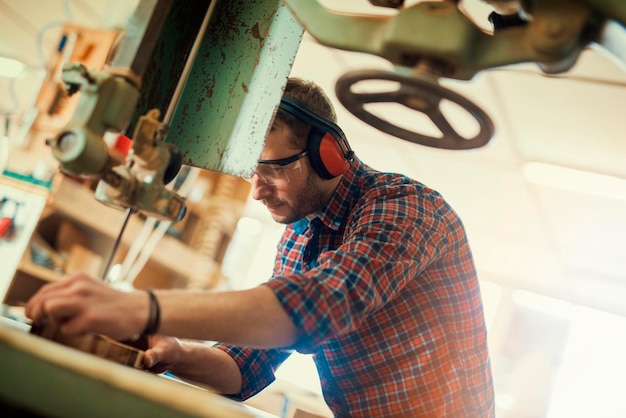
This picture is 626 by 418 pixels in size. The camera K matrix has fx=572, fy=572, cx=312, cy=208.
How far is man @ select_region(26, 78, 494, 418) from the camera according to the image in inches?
29.9

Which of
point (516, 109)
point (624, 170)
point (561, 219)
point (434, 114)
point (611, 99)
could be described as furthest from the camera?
point (561, 219)

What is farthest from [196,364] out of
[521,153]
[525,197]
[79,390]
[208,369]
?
[525,197]

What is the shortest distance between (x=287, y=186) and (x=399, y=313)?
0.42 m

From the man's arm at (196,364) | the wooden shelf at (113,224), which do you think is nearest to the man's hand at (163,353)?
the man's arm at (196,364)

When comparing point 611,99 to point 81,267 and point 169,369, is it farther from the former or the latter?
point 81,267

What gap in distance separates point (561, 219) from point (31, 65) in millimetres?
3849

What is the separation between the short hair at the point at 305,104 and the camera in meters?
1.32

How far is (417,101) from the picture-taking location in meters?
0.65

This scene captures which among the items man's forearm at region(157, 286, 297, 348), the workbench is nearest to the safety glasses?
man's forearm at region(157, 286, 297, 348)

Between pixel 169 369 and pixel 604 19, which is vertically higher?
pixel 604 19

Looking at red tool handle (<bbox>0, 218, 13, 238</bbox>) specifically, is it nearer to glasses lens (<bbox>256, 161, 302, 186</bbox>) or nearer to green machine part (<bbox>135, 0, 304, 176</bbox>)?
glasses lens (<bbox>256, 161, 302, 186</bbox>)

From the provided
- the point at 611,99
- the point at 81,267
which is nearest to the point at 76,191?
the point at 81,267

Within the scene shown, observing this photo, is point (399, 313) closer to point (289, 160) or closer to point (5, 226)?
point (289, 160)

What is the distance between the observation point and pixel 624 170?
286 cm
